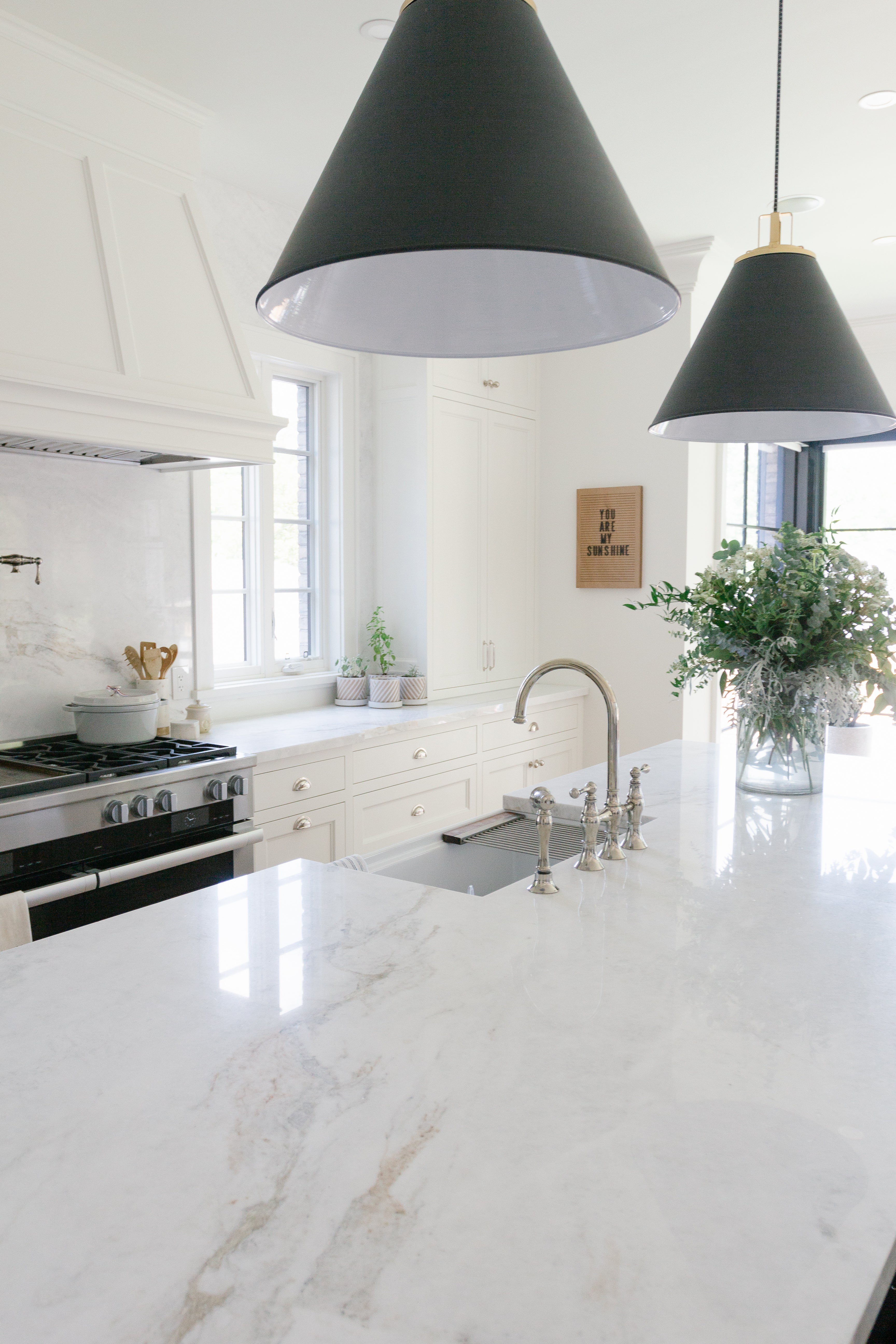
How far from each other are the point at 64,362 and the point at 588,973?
199cm

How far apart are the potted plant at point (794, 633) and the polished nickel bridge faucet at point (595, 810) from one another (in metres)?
0.36

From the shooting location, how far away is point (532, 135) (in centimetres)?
79

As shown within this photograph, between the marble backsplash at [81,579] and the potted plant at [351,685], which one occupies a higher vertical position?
the marble backsplash at [81,579]

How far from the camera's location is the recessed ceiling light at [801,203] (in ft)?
12.3

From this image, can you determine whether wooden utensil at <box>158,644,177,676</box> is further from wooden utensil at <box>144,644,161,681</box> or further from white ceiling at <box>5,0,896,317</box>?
white ceiling at <box>5,0,896,317</box>

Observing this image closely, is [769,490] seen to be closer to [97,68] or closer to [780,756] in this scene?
[780,756]

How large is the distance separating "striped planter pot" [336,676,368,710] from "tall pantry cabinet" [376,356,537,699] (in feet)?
1.04

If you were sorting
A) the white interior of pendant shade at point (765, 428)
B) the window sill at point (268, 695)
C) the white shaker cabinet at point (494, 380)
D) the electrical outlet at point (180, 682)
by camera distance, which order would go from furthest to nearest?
the white shaker cabinet at point (494, 380)
the window sill at point (268, 695)
the electrical outlet at point (180, 682)
the white interior of pendant shade at point (765, 428)

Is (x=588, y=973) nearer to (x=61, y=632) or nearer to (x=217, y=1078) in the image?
(x=217, y=1078)

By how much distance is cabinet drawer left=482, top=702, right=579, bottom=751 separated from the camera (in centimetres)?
409

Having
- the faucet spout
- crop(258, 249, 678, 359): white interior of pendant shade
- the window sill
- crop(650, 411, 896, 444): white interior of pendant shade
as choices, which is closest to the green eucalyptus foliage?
crop(650, 411, 896, 444): white interior of pendant shade

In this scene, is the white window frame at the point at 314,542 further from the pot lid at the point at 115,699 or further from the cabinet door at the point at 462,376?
the pot lid at the point at 115,699

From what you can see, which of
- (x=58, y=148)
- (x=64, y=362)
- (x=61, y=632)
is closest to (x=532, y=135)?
(x=64, y=362)

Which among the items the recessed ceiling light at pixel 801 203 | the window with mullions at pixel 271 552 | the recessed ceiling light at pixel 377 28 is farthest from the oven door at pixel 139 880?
the recessed ceiling light at pixel 801 203
